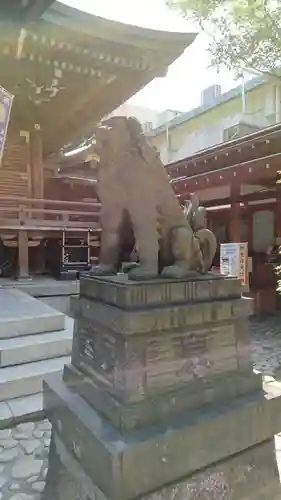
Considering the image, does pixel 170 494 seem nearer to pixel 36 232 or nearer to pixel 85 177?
pixel 36 232

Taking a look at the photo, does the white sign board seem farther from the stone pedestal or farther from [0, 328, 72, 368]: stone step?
the stone pedestal

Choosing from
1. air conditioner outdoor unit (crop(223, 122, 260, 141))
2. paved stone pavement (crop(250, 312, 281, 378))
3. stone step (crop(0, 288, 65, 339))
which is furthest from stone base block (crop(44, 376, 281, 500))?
air conditioner outdoor unit (crop(223, 122, 260, 141))

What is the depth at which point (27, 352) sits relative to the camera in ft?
12.7

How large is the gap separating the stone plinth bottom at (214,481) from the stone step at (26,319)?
2.25 metres

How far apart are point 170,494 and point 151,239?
1.22 m

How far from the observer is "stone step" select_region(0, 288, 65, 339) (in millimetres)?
4184

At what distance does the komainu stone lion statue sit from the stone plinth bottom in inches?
39.2

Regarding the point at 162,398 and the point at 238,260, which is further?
the point at 238,260

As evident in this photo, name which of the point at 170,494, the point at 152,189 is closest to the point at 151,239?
the point at 152,189

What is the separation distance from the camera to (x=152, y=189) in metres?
1.95

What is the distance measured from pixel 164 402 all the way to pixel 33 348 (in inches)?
97.1

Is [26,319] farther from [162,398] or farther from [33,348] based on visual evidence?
[162,398]

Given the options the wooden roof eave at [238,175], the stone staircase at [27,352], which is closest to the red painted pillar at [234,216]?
the wooden roof eave at [238,175]

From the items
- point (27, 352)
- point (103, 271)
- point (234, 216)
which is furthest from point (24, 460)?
point (234, 216)
